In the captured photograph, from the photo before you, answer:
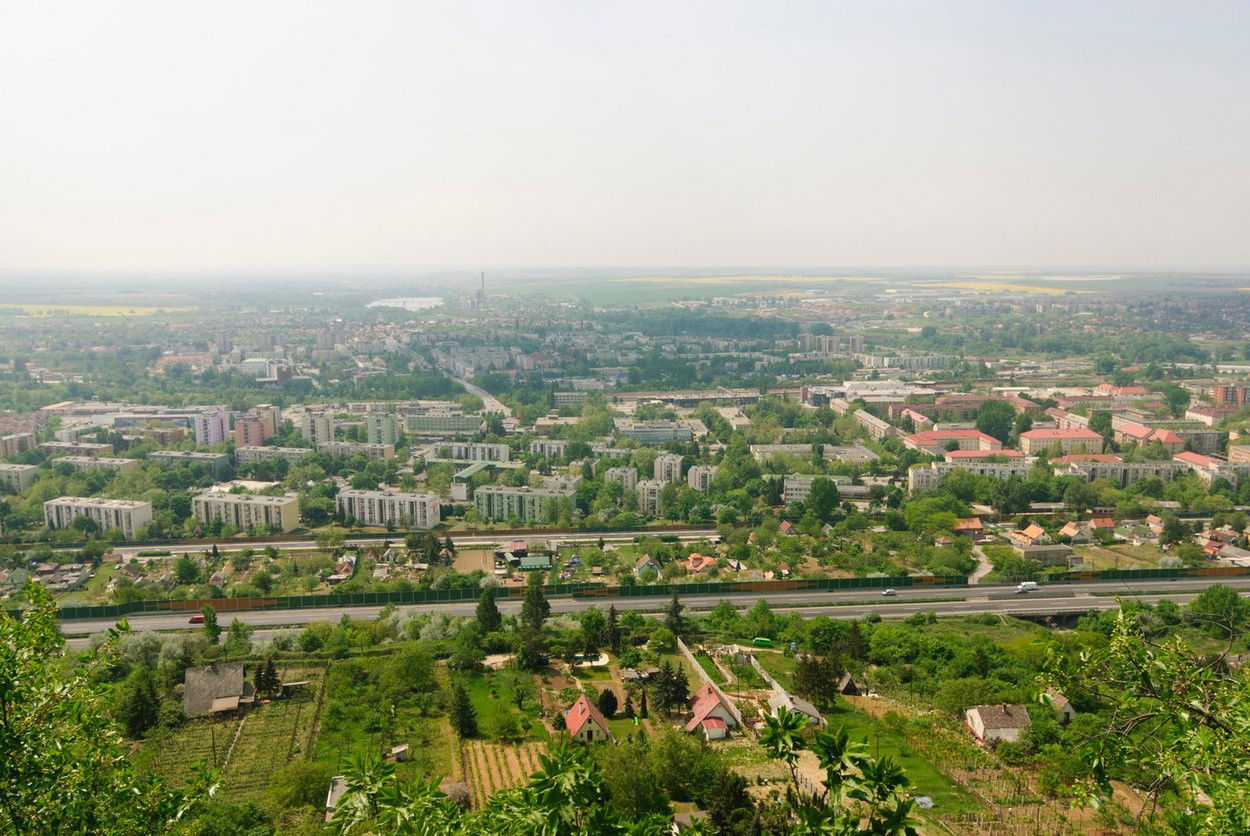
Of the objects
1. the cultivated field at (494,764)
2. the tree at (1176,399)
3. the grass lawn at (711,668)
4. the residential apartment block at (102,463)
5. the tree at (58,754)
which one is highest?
the tree at (58,754)

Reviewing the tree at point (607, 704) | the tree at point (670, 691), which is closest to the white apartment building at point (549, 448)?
the tree at point (670, 691)

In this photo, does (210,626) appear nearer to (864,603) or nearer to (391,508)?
(391,508)

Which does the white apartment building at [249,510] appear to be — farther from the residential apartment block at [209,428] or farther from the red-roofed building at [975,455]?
the red-roofed building at [975,455]

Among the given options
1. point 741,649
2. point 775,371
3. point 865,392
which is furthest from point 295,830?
point 775,371

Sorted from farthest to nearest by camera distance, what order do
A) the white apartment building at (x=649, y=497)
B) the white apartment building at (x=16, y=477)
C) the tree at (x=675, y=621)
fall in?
1. the white apartment building at (x=16, y=477)
2. the white apartment building at (x=649, y=497)
3. the tree at (x=675, y=621)

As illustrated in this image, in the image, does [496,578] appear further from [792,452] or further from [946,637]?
[792,452]

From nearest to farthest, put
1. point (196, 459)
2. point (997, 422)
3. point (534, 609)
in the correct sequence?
point (534, 609)
point (196, 459)
point (997, 422)

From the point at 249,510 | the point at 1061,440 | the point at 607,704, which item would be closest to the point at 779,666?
the point at 607,704
